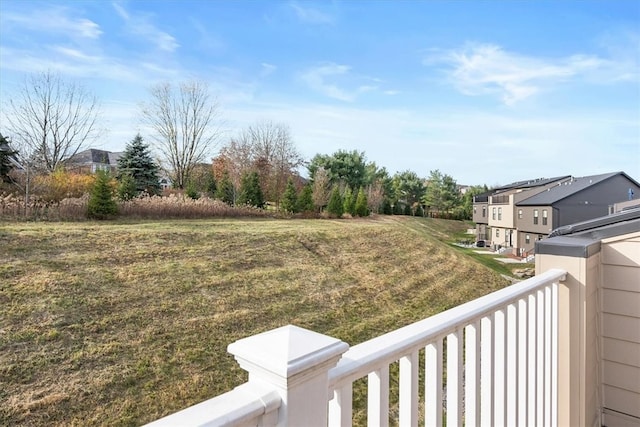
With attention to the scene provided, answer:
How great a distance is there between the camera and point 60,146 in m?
13.9

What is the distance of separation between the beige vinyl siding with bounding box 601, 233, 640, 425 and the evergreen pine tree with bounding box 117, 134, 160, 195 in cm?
1465

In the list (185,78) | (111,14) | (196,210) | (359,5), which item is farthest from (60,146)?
(359,5)

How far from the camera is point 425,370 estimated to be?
997 millimetres

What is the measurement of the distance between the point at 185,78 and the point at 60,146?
624 cm

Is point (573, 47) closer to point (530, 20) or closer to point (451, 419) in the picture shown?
point (530, 20)

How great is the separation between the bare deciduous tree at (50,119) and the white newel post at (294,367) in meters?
14.5

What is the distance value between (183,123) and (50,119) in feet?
18.3

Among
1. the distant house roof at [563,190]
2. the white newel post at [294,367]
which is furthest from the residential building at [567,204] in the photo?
the white newel post at [294,367]

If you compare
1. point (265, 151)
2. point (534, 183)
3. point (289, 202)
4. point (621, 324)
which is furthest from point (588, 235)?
point (534, 183)

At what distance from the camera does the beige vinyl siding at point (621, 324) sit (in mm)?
1808

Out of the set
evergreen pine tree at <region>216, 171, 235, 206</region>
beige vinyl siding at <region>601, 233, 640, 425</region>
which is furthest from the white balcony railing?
evergreen pine tree at <region>216, 171, 235, 206</region>

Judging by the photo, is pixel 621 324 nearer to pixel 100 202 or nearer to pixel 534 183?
pixel 100 202

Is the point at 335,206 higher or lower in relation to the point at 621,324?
higher

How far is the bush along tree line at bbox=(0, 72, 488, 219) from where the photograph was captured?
10.5 metres
